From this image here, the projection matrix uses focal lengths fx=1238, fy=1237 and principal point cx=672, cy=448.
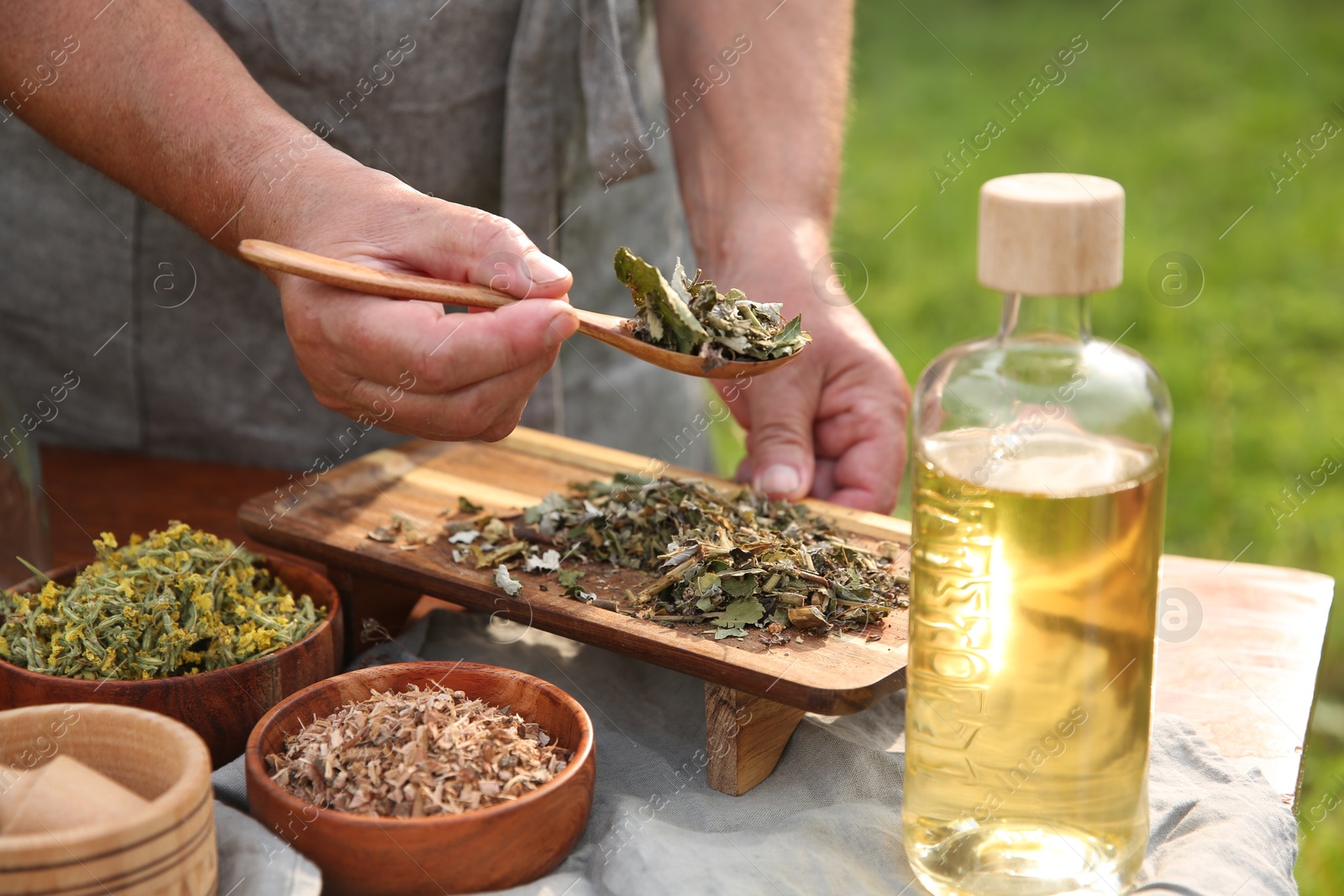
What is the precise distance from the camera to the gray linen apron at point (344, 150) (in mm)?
2396

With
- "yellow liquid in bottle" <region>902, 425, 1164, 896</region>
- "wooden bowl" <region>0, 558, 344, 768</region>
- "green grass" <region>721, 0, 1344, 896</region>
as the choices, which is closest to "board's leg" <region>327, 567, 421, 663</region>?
"wooden bowl" <region>0, 558, 344, 768</region>

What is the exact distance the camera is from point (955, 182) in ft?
22.9

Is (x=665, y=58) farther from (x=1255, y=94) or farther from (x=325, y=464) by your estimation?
(x=1255, y=94)

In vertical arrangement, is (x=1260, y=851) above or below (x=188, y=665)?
below

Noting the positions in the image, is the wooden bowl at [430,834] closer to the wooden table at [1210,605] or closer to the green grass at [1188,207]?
the wooden table at [1210,605]

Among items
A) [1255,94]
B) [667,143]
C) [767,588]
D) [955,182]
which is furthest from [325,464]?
[1255,94]

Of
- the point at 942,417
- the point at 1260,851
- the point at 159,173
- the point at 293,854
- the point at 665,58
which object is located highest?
the point at 665,58

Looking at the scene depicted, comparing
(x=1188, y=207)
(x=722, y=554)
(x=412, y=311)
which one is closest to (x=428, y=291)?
(x=412, y=311)

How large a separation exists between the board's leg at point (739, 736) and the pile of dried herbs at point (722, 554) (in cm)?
9

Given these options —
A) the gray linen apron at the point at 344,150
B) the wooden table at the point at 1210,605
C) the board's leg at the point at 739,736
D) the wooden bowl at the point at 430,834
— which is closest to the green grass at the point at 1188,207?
the wooden table at the point at 1210,605

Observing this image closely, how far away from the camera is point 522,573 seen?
1.76m

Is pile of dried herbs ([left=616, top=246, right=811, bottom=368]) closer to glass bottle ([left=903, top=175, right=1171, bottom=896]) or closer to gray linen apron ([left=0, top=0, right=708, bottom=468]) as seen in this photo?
glass bottle ([left=903, top=175, right=1171, bottom=896])

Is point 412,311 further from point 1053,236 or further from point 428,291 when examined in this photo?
point 1053,236

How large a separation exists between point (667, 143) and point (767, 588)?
1.69m
